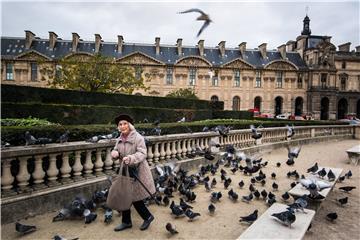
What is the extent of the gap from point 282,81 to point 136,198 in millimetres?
49550

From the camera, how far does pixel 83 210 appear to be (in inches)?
169

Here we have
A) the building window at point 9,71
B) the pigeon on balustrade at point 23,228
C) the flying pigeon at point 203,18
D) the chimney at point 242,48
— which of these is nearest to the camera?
the flying pigeon at point 203,18

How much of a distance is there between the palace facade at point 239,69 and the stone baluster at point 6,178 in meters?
39.0

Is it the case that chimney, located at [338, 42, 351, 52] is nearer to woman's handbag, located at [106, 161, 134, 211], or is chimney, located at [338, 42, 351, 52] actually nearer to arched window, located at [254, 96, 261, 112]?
arched window, located at [254, 96, 261, 112]

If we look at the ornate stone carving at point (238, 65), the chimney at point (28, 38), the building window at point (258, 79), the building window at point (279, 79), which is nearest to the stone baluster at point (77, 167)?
the ornate stone carving at point (238, 65)

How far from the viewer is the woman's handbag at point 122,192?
12.5 ft

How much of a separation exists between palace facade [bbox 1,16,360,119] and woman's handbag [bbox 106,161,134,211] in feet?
129

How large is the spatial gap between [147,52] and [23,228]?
143 feet

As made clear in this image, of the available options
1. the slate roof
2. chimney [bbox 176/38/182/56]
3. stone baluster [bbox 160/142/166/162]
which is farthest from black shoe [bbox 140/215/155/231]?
chimney [bbox 176/38/182/56]

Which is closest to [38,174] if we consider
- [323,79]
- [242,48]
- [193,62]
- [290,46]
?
[193,62]

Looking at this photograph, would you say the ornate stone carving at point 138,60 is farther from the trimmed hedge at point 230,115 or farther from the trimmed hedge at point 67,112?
the trimmed hedge at point 67,112

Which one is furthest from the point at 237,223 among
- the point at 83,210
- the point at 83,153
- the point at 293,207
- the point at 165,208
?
the point at 83,153

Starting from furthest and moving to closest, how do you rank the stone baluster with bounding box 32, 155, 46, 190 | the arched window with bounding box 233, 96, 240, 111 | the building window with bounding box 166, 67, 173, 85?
the arched window with bounding box 233, 96, 240, 111, the building window with bounding box 166, 67, 173, 85, the stone baluster with bounding box 32, 155, 46, 190

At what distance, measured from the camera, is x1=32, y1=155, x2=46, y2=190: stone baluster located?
4.51m
